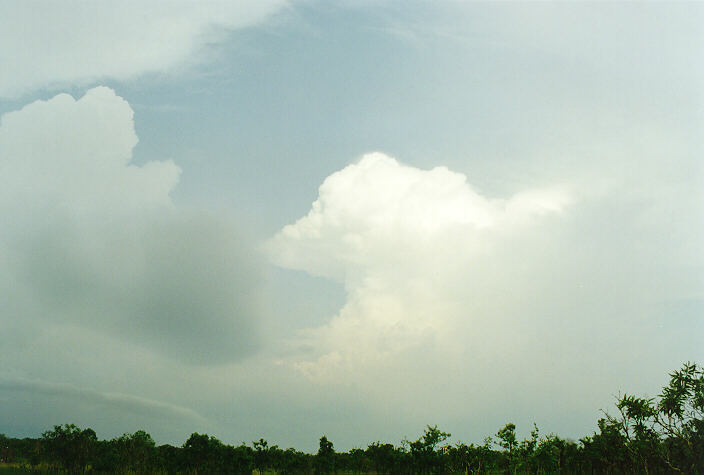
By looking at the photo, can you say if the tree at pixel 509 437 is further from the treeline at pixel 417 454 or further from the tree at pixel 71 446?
the tree at pixel 71 446

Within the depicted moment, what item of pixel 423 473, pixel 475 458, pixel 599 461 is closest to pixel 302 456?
pixel 423 473

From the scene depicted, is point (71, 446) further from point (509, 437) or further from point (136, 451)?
point (509, 437)

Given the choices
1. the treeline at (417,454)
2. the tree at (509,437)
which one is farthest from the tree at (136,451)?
the tree at (509,437)

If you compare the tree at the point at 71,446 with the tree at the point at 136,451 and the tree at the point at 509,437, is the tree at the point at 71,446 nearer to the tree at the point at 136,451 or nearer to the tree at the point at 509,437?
the tree at the point at 136,451

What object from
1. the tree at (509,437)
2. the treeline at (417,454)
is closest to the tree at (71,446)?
the treeline at (417,454)

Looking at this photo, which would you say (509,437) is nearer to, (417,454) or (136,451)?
(417,454)

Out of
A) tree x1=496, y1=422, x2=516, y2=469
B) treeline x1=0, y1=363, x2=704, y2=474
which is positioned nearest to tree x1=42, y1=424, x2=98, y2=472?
treeline x1=0, y1=363, x2=704, y2=474

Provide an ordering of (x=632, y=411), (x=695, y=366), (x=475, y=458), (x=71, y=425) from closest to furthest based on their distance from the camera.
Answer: (x=695, y=366) → (x=632, y=411) → (x=475, y=458) → (x=71, y=425)

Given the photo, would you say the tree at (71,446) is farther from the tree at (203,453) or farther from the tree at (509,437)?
the tree at (509,437)

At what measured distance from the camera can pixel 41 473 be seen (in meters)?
27.6

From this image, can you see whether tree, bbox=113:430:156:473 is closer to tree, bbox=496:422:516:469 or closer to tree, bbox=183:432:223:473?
tree, bbox=183:432:223:473

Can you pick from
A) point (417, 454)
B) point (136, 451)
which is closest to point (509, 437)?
point (417, 454)

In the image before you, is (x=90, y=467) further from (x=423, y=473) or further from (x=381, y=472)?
(x=423, y=473)

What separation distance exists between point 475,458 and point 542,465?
3.81m
